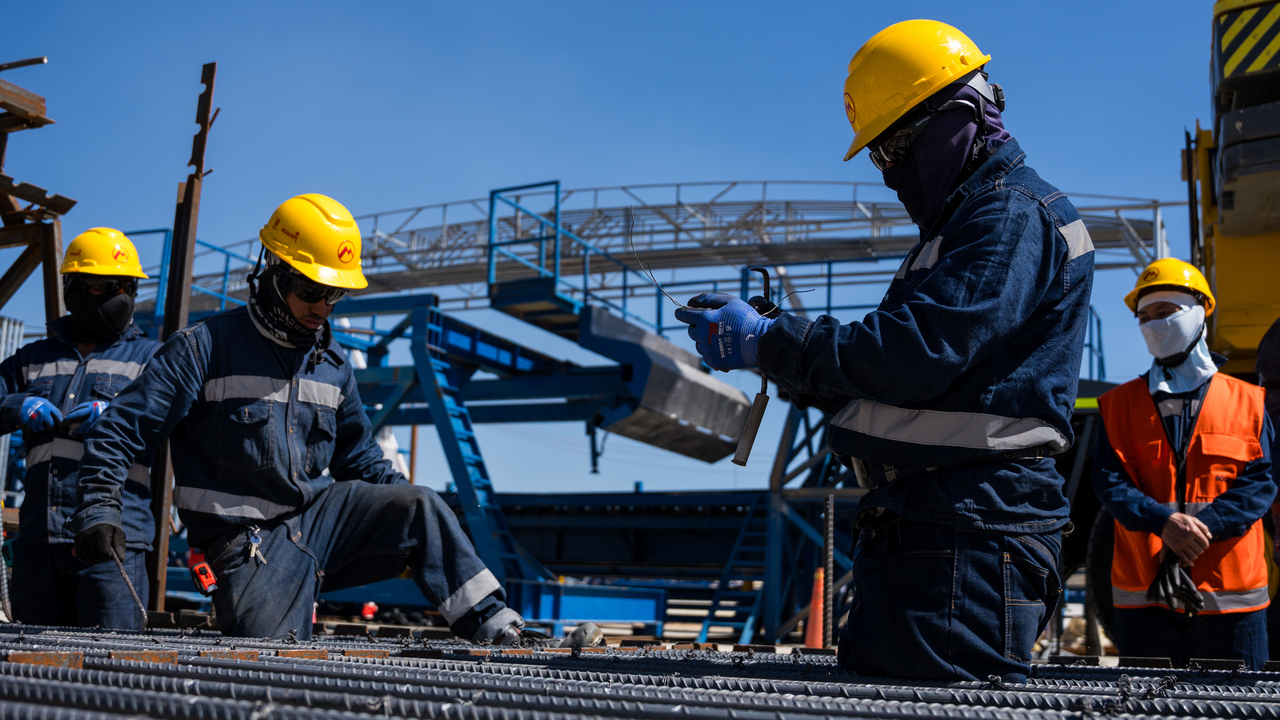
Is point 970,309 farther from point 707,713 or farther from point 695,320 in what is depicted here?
point 707,713

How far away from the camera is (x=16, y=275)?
6062mm

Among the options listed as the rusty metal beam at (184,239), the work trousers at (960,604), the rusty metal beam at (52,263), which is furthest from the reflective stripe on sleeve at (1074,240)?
the rusty metal beam at (52,263)

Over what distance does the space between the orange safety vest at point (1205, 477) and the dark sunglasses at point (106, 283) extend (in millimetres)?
4433

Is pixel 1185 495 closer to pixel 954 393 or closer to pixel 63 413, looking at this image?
pixel 954 393

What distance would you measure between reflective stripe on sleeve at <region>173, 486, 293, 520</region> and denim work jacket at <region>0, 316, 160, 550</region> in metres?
0.67

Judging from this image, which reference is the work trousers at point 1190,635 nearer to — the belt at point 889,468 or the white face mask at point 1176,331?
the white face mask at point 1176,331

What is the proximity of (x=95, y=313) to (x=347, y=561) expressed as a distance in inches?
76.0

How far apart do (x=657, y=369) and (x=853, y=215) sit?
10.1 metres

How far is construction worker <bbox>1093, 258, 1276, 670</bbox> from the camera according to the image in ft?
12.0

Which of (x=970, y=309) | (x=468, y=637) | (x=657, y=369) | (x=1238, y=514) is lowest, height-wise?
(x=468, y=637)

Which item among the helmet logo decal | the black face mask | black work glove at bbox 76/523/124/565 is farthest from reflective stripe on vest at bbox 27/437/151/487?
the helmet logo decal

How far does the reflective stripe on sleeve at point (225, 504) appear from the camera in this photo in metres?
3.72

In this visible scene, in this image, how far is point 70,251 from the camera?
4.88 metres

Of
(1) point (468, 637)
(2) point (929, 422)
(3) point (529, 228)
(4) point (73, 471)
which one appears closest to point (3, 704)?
(2) point (929, 422)
